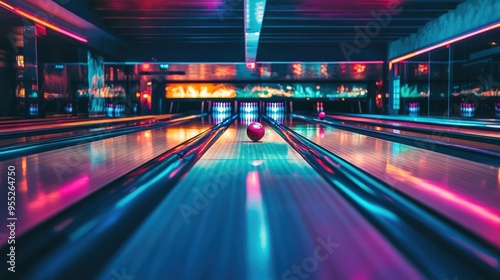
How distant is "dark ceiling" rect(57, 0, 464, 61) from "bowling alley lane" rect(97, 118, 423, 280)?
19.0 feet

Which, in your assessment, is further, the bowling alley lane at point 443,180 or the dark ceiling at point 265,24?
the dark ceiling at point 265,24

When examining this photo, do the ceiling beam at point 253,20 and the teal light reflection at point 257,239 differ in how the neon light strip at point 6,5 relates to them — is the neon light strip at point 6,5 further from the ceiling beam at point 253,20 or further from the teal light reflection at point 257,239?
the teal light reflection at point 257,239

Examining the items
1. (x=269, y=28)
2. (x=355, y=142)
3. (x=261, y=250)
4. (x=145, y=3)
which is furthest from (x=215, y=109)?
(x=261, y=250)

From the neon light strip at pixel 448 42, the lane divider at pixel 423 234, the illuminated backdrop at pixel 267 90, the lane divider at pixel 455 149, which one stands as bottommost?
the lane divider at pixel 423 234

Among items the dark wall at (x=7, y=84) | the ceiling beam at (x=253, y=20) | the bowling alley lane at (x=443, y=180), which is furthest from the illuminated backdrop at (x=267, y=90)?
the bowling alley lane at (x=443, y=180)

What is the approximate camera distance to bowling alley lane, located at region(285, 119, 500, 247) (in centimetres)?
145

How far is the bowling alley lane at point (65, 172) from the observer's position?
1594 millimetres

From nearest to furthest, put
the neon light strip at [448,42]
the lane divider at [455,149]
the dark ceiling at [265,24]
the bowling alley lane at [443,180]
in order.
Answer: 1. the bowling alley lane at [443,180]
2. the lane divider at [455,149]
3. the neon light strip at [448,42]
4. the dark ceiling at [265,24]

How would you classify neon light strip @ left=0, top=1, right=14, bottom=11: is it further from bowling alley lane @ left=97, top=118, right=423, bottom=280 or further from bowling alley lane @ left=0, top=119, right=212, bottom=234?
bowling alley lane @ left=97, top=118, right=423, bottom=280

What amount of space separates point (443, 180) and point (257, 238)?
1343 millimetres

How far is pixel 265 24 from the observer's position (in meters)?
8.67

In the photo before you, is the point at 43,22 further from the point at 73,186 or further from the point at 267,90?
the point at 73,186

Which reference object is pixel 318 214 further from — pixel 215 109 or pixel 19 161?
pixel 215 109

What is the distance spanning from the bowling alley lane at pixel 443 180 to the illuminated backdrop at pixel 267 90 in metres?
8.74
